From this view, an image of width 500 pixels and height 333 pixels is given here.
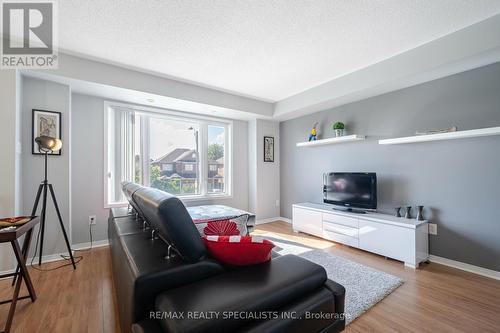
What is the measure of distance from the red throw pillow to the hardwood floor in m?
0.99

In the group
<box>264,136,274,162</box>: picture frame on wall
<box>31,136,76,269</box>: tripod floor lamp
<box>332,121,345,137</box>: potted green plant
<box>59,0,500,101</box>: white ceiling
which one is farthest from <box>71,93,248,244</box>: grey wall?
<box>332,121,345,137</box>: potted green plant

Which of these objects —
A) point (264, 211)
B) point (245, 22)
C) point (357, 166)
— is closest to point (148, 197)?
point (245, 22)

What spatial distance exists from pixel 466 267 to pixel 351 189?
1.47 metres

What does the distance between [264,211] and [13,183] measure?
3.78m

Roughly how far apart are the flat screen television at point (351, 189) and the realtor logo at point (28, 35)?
3.82 meters

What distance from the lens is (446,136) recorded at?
2455 millimetres

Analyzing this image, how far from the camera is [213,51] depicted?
2.55 meters

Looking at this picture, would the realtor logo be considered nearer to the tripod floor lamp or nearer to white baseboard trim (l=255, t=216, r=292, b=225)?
the tripod floor lamp

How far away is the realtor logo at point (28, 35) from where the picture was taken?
1939mm

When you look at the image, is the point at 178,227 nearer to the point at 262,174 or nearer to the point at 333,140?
the point at 333,140

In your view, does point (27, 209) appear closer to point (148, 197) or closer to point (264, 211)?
point (148, 197)

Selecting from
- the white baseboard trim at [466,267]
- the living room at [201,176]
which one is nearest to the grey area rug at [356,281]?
the living room at [201,176]

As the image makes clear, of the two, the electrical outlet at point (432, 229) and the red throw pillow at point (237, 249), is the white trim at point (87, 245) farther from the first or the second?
the electrical outlet at point (432, 229)

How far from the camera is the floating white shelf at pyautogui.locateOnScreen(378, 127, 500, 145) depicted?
2162 millimetres
